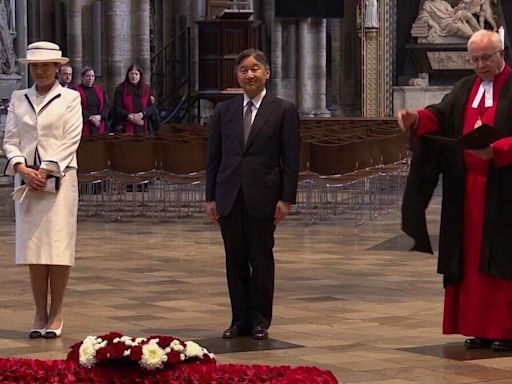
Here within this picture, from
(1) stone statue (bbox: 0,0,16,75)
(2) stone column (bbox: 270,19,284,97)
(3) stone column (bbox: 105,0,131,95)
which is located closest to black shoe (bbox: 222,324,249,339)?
(1) stone statue (bbox: 0,0,16,75)

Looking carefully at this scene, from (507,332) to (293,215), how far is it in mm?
9874

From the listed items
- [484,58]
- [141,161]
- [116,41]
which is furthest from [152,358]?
[116,41]

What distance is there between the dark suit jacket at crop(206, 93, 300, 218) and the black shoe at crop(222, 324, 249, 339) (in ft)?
2.17

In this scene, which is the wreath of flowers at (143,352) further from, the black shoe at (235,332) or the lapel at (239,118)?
the lapel at (239,118)

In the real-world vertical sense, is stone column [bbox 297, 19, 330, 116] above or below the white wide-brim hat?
below

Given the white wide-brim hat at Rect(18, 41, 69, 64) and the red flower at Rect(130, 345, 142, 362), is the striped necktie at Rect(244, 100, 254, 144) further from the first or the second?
the red flower at Rect(130, 345, 142, 362)

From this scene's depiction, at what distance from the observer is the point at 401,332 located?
29.7 feet

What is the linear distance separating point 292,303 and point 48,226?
2.16 metres

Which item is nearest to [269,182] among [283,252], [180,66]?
[283,252]

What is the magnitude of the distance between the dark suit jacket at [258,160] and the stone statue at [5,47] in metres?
9.89

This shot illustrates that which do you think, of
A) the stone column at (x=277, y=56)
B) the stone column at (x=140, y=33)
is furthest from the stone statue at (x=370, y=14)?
the stone column at (x=140, y=33)

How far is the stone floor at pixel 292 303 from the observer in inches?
317

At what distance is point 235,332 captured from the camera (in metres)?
8.81

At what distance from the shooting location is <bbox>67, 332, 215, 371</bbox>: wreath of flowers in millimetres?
6020
